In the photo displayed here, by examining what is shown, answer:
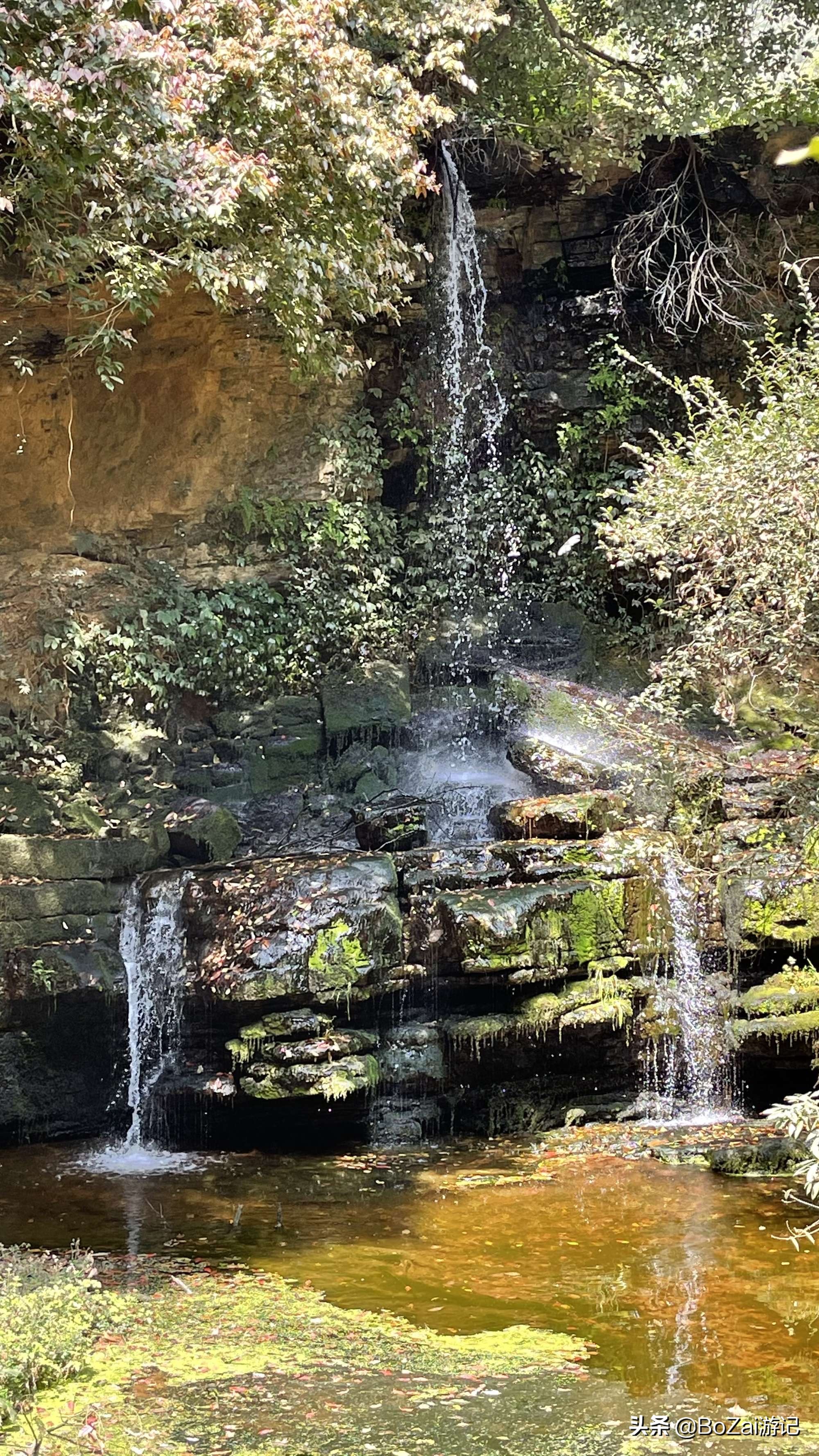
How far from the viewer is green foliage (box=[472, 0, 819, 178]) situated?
1197 centimetres

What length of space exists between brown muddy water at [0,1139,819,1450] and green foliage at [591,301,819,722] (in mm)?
3087

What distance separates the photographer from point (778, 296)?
13.4 metres

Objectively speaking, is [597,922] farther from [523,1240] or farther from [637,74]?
[637,74]

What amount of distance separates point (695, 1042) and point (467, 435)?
316 inches

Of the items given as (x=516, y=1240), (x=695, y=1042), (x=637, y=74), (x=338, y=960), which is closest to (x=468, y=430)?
(x=637, y=74)

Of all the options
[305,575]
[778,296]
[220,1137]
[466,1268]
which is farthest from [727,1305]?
[778,296]

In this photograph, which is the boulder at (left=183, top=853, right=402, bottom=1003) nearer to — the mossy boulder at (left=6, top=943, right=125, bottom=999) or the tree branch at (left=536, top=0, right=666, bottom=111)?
the mossy boulder at (left=6, top=943, right=125, bottom=999)

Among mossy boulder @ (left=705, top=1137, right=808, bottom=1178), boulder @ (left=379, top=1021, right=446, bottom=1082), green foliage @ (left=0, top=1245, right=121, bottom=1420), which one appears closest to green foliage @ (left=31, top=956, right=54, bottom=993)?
boulder @ (left=379, top=1021, right=446, bottom=1082)

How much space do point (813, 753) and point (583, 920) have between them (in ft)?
6.39

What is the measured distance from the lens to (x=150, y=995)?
28.8 ft

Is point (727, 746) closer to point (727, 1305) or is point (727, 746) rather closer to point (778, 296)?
point (778, 296)

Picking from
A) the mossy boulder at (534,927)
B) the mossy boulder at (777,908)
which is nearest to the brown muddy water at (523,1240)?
the mossy boulder at (534,927)

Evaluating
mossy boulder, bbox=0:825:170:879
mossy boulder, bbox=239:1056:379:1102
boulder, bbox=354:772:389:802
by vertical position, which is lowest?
mossy boulder, bbox=239:1056:379:1102

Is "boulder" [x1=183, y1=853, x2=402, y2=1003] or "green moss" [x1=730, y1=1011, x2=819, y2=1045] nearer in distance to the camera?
"green moss" [x1=730, y1=1011, x2=819, y2=1045]
